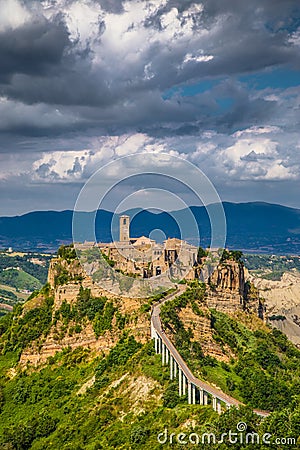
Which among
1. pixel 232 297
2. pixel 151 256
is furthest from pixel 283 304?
pixel 151 256

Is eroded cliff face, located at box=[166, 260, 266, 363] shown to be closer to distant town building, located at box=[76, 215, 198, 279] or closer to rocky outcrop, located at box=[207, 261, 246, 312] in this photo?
rocky outcrop, located at box=[207, 261, 246, 312]

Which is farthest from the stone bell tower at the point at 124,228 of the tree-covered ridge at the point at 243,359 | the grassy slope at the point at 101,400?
the grassy slope at the point at 101,400

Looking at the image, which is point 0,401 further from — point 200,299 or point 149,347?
point 200,299

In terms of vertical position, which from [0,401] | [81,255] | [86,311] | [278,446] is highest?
[81,255]

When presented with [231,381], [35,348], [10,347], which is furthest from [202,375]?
[10,347]

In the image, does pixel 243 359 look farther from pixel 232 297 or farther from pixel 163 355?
pixel 232 297
